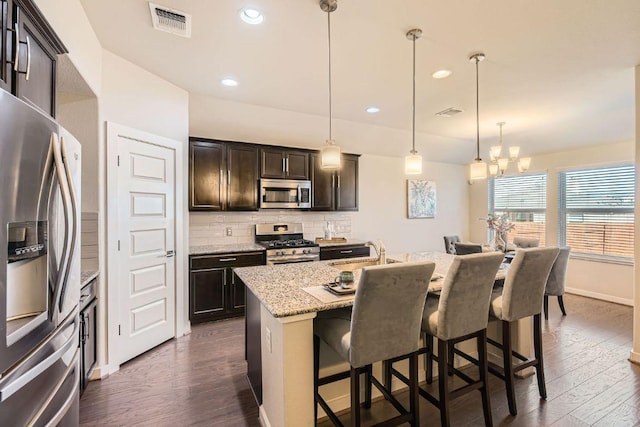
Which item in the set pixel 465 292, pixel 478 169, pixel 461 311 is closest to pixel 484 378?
pixel 461 311

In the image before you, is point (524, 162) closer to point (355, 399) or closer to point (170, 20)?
point (355, 399)

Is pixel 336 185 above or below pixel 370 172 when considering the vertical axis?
below

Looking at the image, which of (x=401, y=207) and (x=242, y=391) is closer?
(x=242, y=391)

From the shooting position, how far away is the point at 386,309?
63.2 inches

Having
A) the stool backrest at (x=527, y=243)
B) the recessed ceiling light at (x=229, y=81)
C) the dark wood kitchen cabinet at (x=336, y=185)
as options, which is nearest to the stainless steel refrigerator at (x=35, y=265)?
the recessed ceiling light at (x=229, y=81)

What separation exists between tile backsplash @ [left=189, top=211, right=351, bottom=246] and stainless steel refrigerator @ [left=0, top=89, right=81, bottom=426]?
2858 mm

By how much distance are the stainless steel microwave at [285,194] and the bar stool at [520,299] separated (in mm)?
2938

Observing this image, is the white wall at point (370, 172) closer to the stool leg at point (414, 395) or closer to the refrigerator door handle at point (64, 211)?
the refrigerator door handle at point (64, 211)

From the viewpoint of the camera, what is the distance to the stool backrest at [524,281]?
214 centimetres

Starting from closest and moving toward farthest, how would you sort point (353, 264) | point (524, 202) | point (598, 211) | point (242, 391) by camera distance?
point (242, 391), point (353, 264), point (598, 211), point (524, 202)

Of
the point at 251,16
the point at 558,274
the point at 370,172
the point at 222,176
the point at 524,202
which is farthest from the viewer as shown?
the point at 524,202

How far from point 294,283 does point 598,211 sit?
5.51m

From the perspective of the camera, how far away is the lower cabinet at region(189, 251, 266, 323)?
12.1 ft

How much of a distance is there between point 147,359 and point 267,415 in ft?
5.43
